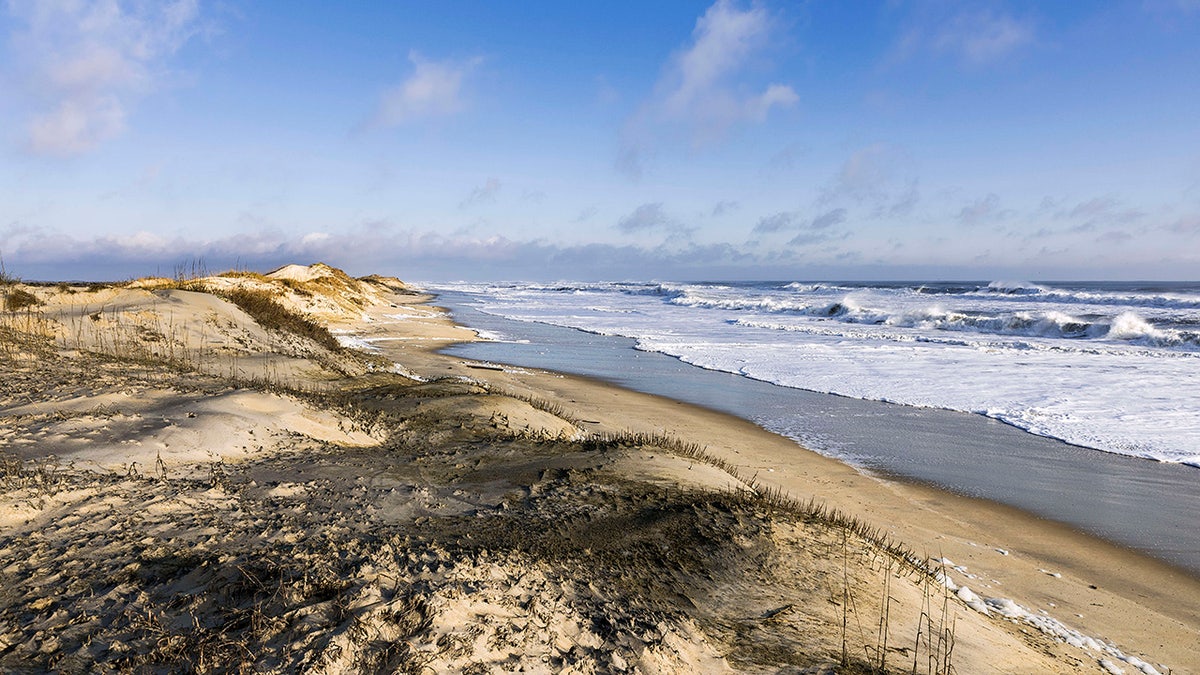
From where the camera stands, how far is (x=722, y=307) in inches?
2028

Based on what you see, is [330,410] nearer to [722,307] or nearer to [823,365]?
[823,365]

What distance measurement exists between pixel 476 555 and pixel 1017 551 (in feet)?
19.5

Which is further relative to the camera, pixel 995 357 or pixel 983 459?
pixel 995 357

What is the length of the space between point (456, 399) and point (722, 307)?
43.5 meters

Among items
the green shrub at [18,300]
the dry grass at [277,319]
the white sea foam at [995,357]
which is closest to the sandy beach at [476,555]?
the green shrub at [18,300]

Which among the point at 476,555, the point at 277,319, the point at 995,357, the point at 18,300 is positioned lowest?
the point at 995,357

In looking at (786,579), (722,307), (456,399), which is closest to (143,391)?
(456,399)

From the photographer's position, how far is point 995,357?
21406 millimetres

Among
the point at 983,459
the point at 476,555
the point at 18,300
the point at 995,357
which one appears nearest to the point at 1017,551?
the point at 983,459

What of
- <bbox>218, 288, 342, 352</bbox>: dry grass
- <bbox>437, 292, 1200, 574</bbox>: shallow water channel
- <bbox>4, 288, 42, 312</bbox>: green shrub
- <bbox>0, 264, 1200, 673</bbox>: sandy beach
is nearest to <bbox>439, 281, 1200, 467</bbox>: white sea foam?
<bbox>437, 292, 1200, 574</bbox>: shallow water channel

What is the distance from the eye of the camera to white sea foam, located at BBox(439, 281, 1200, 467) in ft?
41.4

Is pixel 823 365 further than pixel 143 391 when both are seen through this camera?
Yes

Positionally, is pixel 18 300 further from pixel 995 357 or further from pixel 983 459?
pixel 995 357

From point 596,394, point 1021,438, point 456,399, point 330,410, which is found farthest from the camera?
point 596,394
